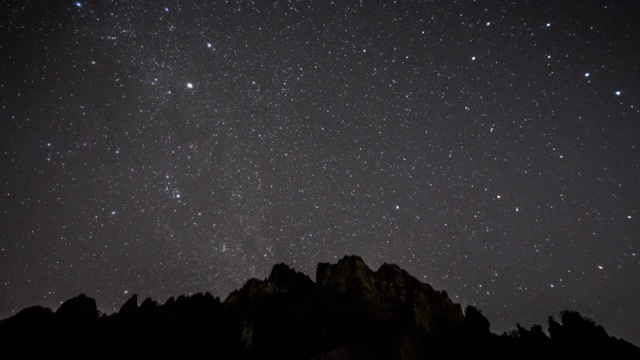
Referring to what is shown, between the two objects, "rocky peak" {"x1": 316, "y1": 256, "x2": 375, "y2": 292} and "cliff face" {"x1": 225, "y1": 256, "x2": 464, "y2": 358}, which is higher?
"rocky peak" {"x1": 316, "y1": 256, "x2": 375, "y2": 292}

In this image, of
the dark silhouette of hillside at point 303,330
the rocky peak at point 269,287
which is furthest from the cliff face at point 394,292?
the rocky peak at point 269,287

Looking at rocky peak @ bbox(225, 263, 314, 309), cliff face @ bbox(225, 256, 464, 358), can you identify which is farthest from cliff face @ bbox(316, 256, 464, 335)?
rocky peak @ bbox(225, 263, 314, 309)

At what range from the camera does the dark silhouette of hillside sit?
33.9m

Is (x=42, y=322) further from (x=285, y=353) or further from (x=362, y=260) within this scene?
(x=362, y=260)

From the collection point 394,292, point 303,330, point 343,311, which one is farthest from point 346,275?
point 303,330

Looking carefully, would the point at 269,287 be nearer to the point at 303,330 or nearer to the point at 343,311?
the point at 303,330

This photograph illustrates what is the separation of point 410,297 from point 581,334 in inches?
806

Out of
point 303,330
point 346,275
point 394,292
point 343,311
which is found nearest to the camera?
point 303,330

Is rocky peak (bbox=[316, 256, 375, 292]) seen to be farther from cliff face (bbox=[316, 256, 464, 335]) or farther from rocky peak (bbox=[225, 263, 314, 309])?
rocky peak (bbox=[225, 263, 314, 309])

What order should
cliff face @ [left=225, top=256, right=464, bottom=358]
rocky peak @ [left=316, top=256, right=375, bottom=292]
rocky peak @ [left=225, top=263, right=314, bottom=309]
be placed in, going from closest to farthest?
cliff face @ [left=225, top=256, right=464, bottom=358] < rocky peak @ [left=316, top=256, right=375, bottom=292] < rocky peak @ [left=225, top=263, right=314, bottom=309]

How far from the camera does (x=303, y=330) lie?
1554 inches

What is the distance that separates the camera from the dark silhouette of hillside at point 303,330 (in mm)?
33875

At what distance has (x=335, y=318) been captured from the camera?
39812 millimetres

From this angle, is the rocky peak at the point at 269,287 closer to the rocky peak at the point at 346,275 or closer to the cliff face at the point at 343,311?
the cliff face at the point at 343,311
